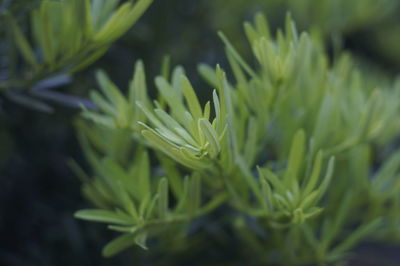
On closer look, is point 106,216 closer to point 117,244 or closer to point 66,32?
point 117,244

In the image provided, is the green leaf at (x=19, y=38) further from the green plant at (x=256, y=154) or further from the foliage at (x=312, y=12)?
the foliage at (x=312, y=12)

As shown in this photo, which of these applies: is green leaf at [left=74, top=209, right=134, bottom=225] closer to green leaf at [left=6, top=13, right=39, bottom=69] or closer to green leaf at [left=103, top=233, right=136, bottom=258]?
green leaf at [left=103, top=233, right=136, bottom=258]

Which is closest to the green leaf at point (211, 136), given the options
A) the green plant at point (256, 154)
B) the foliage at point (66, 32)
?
the green plant at point (256, 154)

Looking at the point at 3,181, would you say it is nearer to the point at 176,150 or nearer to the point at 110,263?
the point at 110,263

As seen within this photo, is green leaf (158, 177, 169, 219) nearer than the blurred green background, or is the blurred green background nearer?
green leaf (158, 177, 169, 219)

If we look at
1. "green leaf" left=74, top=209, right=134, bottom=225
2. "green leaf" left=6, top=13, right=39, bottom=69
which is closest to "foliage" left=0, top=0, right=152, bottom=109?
"green leaf" left=6, top=13, right=39, bottom=69

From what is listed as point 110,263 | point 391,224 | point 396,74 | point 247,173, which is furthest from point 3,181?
point 396,74
